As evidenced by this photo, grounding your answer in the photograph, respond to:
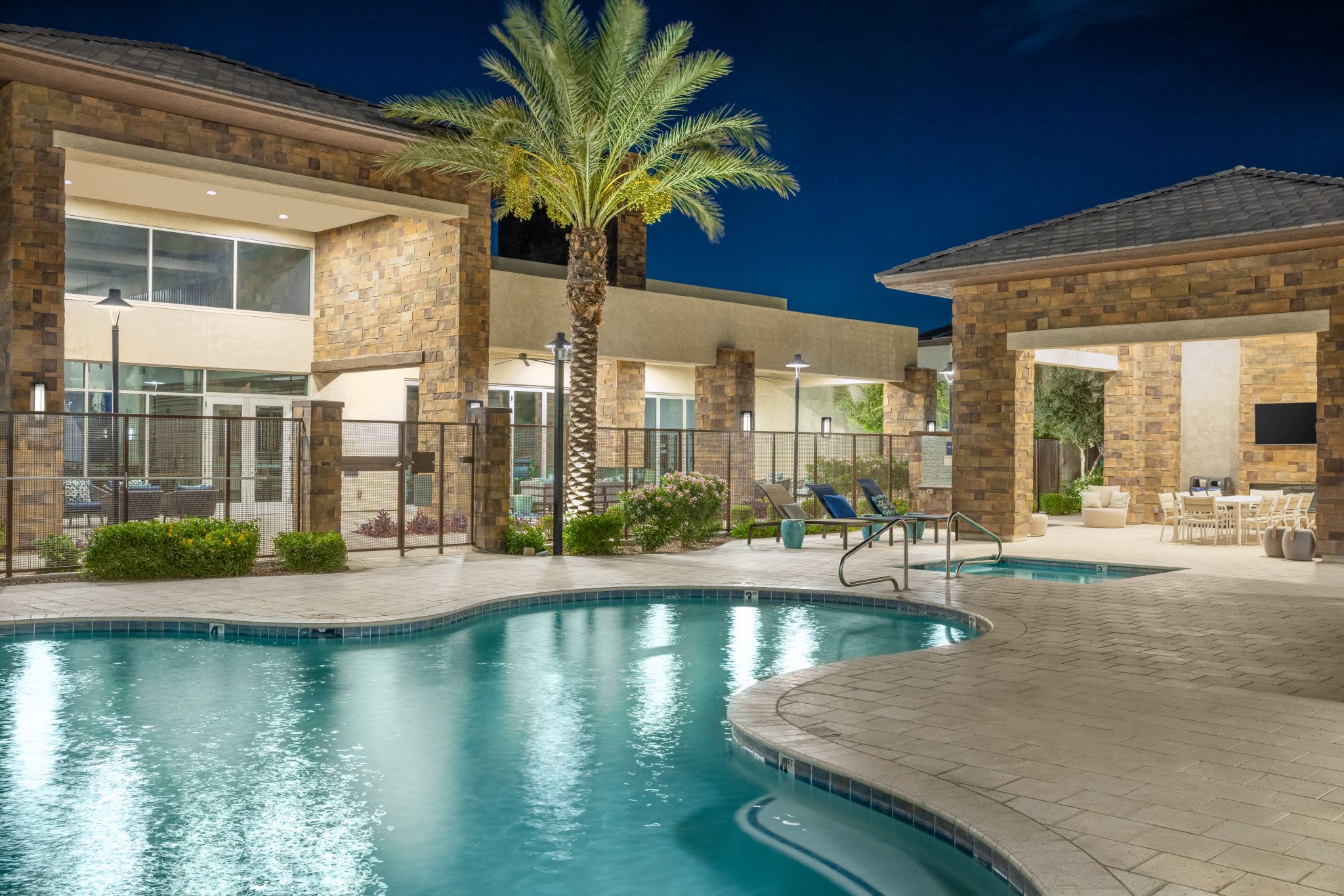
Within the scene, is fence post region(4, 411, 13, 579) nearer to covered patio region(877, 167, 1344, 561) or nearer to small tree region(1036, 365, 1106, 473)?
covered patio region(877, 167, 1344, 561)

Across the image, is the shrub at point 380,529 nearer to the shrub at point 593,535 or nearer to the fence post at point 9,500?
the shrub at point 593,535

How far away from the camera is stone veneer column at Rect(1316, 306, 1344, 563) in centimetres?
1405

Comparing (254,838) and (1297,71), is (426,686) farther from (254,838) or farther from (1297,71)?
(1297,71)

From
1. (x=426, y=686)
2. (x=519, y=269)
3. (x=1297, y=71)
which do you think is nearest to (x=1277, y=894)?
(x=426, y=686)

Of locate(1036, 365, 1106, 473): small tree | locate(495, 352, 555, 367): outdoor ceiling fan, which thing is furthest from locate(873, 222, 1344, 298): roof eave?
locate(1036, 365, 1106, 473): small tree

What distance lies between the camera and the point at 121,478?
12.3 m

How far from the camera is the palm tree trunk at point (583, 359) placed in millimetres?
15617

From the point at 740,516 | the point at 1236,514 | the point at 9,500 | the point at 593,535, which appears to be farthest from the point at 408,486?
the point at 1236,514

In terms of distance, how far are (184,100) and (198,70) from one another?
1133 millimetres

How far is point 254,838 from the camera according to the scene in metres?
4.75

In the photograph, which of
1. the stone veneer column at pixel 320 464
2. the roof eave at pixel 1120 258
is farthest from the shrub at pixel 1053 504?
the stone veneer column at pixel 320 464

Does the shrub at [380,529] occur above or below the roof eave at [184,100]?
below

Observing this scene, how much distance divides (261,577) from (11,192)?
18.7 feet

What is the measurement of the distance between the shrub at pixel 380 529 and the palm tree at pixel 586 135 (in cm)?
370
